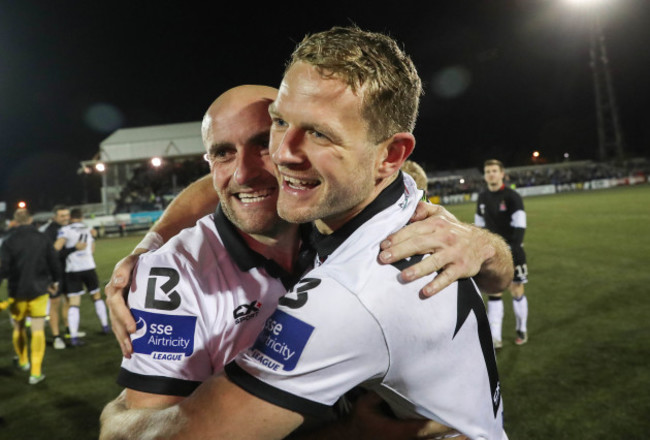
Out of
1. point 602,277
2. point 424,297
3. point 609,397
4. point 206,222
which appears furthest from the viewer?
point 602,277

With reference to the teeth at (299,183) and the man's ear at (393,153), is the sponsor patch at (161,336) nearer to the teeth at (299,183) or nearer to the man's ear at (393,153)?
the teeth at (299,183)

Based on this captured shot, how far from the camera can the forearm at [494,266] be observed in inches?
78.7

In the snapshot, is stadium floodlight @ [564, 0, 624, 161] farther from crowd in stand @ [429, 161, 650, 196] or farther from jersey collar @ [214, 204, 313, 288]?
jersey collar @ [214, 204, 313, 288]

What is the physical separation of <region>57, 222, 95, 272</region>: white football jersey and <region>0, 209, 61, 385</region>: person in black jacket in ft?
4.95

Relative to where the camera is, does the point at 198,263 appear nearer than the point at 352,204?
No

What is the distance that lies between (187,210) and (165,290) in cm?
119

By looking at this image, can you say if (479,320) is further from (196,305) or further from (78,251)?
(78,251)

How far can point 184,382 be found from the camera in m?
1.63

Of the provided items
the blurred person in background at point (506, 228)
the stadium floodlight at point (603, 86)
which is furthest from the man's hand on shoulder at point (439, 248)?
the stadium floodlight at point (603, 86)

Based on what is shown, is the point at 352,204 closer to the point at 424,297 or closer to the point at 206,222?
the point at 424,297

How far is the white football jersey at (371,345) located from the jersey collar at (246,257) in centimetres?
54

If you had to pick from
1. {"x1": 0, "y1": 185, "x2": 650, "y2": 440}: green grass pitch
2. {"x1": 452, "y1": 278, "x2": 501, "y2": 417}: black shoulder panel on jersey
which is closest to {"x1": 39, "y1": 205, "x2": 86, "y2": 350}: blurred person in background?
{"x1": 0, "y1": 185, "x2": 650, "y2": 440}: green grass pitch

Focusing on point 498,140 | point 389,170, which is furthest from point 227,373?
point 498,140

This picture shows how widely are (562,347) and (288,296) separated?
6006 mm
